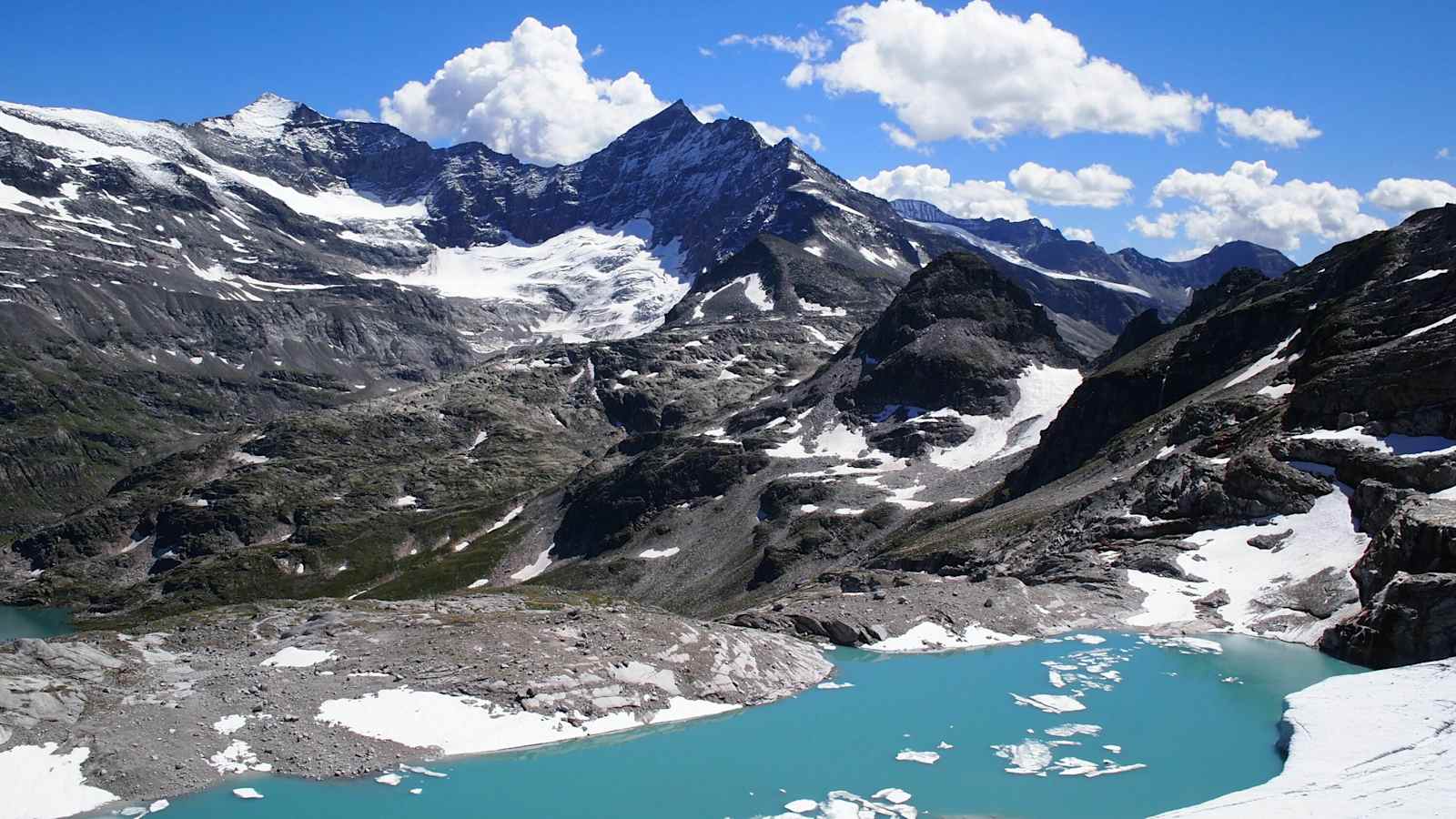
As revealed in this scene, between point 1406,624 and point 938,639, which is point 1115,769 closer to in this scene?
point 1406,624

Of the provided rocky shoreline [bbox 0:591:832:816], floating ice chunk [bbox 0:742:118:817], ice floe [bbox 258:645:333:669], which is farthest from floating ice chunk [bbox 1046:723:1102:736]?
floating ice chunk [bbox 0:742:118:817]

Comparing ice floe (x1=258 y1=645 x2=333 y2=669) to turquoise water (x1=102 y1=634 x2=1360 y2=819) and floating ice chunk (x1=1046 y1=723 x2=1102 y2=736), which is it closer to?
turquoise water (x1=102 y1=634 x2=1360 y2=819)

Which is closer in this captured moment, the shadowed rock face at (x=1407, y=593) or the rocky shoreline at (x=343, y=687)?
the rocky shoreline at (x=343, y=687)

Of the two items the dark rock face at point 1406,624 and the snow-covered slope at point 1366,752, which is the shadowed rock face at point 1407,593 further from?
the snow-covered slope at point 1366,752

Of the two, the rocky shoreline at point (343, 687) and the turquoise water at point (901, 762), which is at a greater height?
the rocky shoreline at point (343, 687)

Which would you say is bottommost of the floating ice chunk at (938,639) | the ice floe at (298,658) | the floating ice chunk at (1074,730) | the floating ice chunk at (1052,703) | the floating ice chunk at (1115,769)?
the floating ice chunk at (1115,769)

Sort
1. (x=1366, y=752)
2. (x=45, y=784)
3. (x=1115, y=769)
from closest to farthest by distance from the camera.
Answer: (x=45, y=784) < (x=1366, y=752) < (x=1115, y=769)

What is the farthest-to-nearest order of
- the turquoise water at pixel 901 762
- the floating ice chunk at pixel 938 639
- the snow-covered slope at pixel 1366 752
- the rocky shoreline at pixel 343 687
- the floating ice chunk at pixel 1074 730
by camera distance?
1. the floating ice chunk at pixel 938 639
2. the floating ice chunk at pixel 1074 730
3. the rocky shoreline at pixel 343 687
4. the turquoise water at pixel 901 762
5. the snow-covered slope at pixel 1366 752

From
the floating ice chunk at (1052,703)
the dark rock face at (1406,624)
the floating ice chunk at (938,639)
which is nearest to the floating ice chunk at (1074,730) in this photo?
the floating ice chunk at (1052,703)

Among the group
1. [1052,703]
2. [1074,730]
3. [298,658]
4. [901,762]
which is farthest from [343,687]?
[1052,703]
